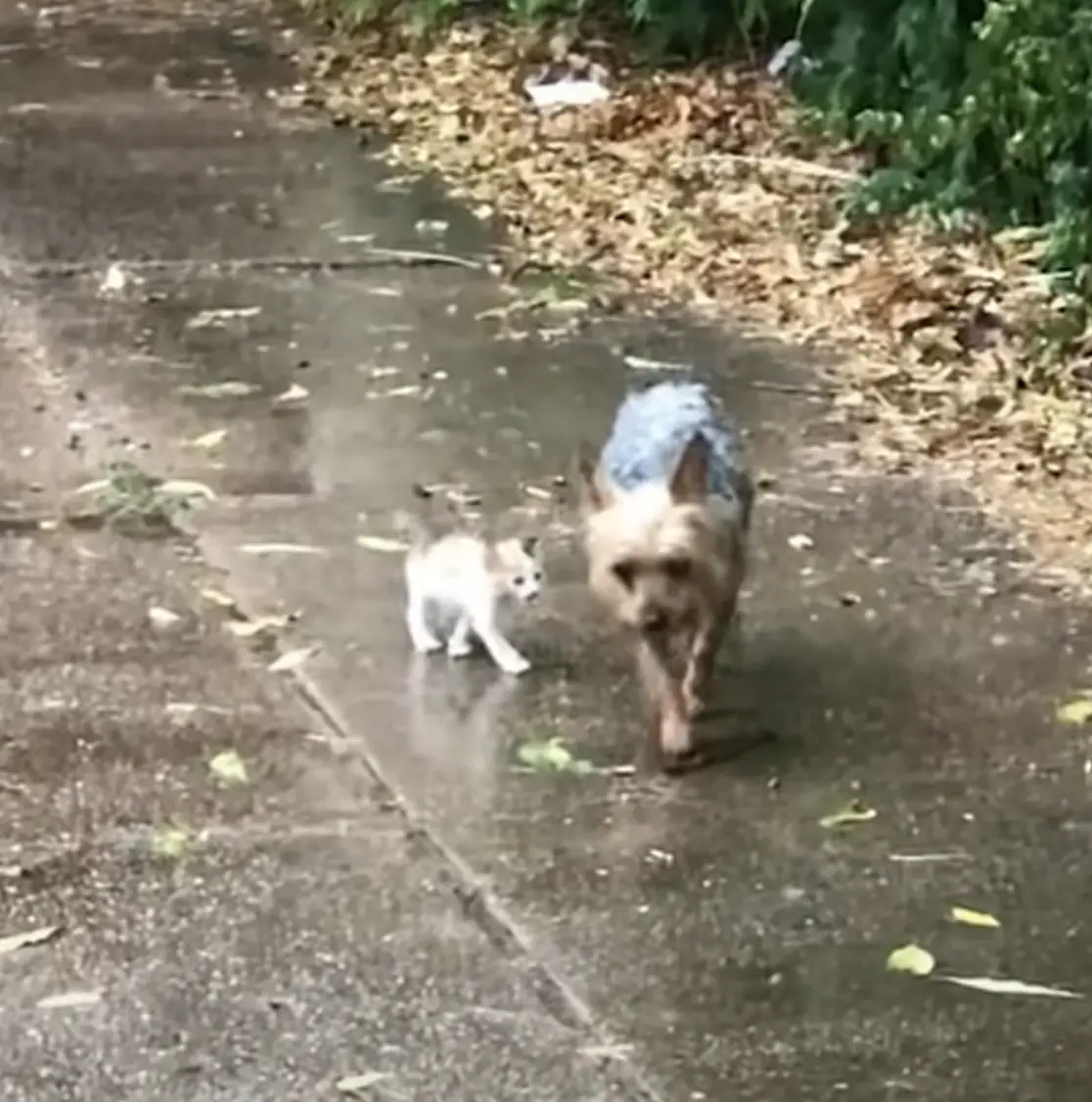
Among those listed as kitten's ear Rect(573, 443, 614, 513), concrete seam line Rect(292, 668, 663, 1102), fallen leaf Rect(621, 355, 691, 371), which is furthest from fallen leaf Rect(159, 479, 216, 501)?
kitten's ear Rect(573, 443, 614, 513)

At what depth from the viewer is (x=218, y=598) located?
6.92m

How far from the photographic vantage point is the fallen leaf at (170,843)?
560cm

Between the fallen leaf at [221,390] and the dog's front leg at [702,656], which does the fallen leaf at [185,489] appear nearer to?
the fallen leaf at [221,390]

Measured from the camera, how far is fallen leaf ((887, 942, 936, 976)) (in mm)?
5172

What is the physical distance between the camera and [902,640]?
266 inches

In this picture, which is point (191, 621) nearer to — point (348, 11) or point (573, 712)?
point (573, 712)

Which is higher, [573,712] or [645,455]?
[645,455]

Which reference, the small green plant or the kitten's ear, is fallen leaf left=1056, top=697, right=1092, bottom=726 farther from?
the small green plant

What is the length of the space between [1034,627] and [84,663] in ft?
7.19

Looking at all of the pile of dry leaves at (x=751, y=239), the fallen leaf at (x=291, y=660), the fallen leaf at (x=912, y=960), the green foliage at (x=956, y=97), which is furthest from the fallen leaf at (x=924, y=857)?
the green foliage at (x=956, y=97)

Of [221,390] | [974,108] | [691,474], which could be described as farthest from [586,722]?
[974,108]

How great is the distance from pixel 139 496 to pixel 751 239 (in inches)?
135

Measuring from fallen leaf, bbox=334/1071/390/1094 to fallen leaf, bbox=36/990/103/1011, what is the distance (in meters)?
0.52

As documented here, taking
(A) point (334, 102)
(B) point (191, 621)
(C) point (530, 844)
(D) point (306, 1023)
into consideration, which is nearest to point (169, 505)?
(B) point (191, 621)
